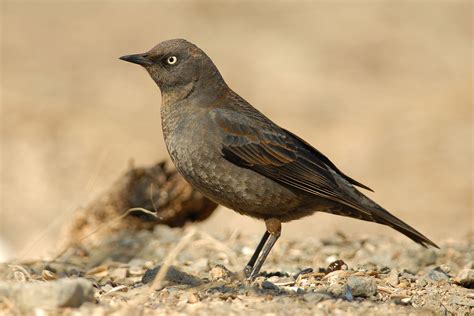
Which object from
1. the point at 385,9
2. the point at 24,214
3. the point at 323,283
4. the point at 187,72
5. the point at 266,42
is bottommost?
the point at 24,214

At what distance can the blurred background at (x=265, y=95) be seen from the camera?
535 inches

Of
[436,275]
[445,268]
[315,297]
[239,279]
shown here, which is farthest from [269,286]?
[445,268]

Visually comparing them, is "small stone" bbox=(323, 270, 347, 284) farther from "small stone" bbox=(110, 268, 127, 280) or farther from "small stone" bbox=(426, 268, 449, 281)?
"small stone" bbox=(110, 268, 127, 280)

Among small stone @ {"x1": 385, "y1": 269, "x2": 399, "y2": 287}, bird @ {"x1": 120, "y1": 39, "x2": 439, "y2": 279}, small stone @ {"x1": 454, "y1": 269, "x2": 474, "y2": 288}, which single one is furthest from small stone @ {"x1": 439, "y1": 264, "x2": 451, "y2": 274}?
small stone @ {"x1": 385, "y1": 269, "x2": 399, "y2": 287}

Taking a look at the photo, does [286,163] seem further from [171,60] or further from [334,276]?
[171,60]

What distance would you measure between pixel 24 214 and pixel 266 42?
12.8 metres

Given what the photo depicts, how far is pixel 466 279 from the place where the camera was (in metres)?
6.83

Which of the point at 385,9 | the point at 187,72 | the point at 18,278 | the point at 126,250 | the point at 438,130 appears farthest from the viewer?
the point at 385,9

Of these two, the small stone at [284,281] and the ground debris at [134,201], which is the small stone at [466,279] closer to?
the small stone at [284,281]

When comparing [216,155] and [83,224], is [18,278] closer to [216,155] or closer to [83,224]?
[216,155]

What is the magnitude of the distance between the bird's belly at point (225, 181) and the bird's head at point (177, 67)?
Result: 731 millimetres

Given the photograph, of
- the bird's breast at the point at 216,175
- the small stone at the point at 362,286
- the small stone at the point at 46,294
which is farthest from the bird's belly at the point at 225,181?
the small stone at the point at 46,294

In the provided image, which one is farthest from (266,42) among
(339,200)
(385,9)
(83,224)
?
(339,200)

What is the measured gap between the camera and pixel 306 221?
42.8ft
